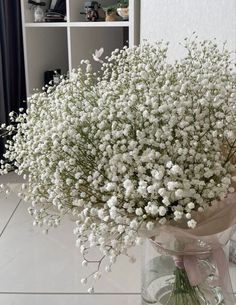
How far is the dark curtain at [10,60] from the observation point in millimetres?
2211

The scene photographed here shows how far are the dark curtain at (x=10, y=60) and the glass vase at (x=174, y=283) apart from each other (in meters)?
1.59

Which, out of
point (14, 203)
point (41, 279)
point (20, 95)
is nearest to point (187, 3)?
point (14, 203)

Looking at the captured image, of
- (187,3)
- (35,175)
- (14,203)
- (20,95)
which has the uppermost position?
(187,3)

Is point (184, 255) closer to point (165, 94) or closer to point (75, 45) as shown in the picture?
point (165, 94)

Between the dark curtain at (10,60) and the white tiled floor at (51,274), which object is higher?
the dark curtain at (10,60)

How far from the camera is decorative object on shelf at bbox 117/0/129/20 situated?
1841mm

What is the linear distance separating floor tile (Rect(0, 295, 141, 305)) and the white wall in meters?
0.79

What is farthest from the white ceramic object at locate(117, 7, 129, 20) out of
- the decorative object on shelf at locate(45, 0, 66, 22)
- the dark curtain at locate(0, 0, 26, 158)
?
the dark curtain at locate(0, 0, 26, 158)

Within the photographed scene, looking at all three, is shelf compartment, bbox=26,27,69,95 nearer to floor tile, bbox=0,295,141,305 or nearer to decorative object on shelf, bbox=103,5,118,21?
decorative object on shelf, bbox=103,5,118,21

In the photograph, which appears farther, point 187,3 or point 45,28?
point 45,28

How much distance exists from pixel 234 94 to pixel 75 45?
1.43 m

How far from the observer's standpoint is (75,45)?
2.02 meters

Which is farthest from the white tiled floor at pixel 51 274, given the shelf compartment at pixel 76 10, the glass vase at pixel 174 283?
the shelf compartment at pixel 76 10

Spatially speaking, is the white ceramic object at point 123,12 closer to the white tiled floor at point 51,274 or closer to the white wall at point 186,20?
the white wall at point 186,20
